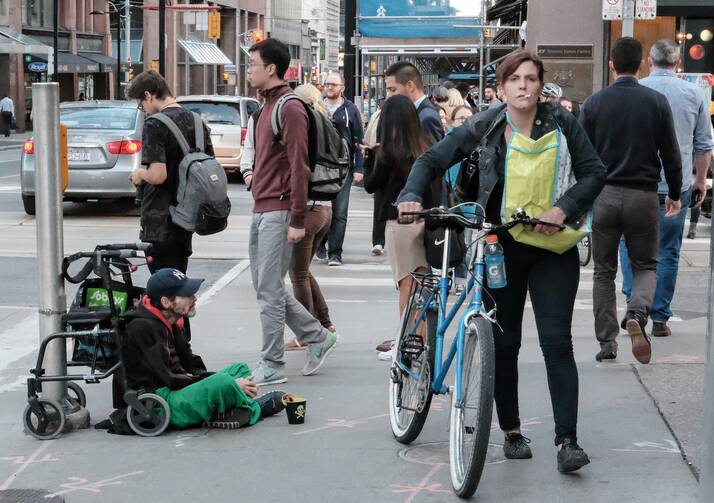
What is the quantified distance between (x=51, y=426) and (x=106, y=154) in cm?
1111

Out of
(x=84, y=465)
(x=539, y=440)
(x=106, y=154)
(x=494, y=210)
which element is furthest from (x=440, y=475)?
(x=106, y=154)

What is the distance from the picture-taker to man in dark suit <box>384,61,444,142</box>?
8281mm

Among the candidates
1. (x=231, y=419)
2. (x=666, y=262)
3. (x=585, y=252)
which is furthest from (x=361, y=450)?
(x=585, y=252)

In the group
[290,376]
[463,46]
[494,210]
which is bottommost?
[290,376]

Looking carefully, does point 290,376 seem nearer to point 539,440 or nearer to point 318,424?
point 318,424

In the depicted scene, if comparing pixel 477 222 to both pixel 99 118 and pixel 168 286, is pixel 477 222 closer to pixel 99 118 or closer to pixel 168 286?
pixel 168 286

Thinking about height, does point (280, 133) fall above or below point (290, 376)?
above

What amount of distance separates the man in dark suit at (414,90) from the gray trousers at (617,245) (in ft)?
4.34

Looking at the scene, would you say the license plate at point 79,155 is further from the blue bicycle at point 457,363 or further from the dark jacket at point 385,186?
the blue bicycle at point 457,363

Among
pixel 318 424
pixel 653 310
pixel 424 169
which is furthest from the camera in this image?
pixel 653 310

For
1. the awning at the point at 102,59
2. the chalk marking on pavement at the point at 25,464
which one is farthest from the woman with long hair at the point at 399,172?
the awning at the point at 102,59

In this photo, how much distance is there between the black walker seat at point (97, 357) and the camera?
6039 millimetres

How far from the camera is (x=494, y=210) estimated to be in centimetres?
544

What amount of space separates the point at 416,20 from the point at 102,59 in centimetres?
4219
